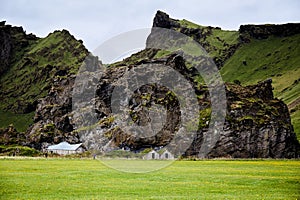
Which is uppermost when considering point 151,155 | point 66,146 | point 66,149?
point 66,146

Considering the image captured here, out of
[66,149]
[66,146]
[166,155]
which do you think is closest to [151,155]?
[166,155]

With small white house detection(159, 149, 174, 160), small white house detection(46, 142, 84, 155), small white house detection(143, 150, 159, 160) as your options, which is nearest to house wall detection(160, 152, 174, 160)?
small white house detection(159, 149, 174, 160)

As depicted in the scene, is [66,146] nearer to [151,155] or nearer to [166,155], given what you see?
[151,155]

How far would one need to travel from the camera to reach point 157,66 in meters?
193

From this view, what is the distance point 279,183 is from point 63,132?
160184 mm

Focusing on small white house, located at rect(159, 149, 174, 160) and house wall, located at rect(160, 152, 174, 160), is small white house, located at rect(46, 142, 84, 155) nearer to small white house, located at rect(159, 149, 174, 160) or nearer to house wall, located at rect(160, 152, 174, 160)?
small white house, located at rect(159, 149, 174, 160)

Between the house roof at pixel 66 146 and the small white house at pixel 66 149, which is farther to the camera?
the house roof at pixel 66 146

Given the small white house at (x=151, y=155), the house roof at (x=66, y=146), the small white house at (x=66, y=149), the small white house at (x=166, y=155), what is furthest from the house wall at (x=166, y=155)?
the house roof at (x=66, y=146)

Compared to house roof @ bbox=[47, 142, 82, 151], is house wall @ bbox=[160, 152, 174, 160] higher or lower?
lower

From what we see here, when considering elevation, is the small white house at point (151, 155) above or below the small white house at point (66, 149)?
below

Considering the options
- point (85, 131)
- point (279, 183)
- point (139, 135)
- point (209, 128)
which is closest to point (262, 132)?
point (209, 128)

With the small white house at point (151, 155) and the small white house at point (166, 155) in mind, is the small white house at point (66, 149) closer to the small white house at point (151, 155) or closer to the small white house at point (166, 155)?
the small white house at point (151, 155)

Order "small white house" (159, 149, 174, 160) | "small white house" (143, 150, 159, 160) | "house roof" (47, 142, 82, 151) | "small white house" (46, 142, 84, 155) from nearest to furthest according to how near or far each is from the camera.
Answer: "small white house" (143, 150, 159, 160) < "small white house" (159, 149, 174, 160) < "small white house" (46, 142, 84, 155) < "house roof" (47, 142, 82, 151)

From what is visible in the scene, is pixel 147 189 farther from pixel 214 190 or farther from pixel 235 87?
pixel 235 87
